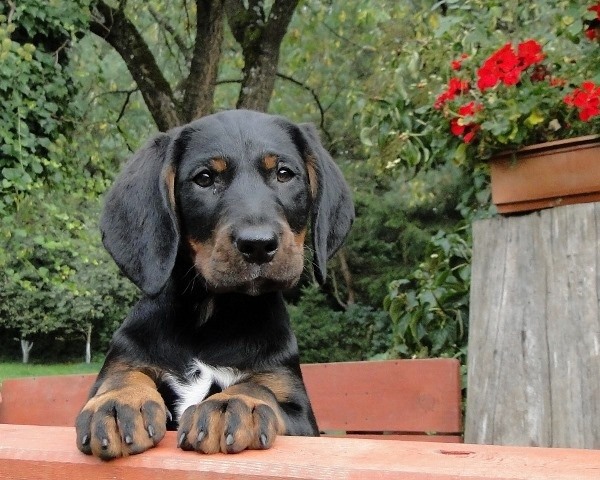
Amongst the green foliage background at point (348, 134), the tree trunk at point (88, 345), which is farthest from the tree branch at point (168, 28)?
the tree trunk at point (88, 345)

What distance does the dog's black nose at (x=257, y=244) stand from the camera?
2.22 metres

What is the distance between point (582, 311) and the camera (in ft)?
8.71

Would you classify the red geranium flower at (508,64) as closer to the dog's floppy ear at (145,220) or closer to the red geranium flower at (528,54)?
the red geranium flower at (528,54)

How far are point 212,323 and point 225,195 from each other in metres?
0.40

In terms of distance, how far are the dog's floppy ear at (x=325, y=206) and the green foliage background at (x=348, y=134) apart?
2.88 ft

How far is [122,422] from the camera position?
1594 mm

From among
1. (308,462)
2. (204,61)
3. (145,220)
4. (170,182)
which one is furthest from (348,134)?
(308,462)

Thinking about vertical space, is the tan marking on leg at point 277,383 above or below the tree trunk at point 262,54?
below

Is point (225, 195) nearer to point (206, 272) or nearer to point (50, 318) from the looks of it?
point (206, 272)

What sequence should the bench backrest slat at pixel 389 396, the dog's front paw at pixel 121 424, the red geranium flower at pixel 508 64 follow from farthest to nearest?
the red geranium flower at pixel 508 64 → the bench backrest slat at pixel 389 396 → the dog's front paw at pixel 121 424

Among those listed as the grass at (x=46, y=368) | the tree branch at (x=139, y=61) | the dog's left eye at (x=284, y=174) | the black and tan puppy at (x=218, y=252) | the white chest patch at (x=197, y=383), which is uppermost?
the tree branch at (x=139, y=61)

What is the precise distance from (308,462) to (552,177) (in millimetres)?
2014

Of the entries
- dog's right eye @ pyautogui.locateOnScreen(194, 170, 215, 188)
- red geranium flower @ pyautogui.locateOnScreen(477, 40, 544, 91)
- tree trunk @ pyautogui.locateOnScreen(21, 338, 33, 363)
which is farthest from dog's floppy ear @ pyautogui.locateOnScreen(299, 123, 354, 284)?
tree trunk @ pyautogui.locateOnScreen(21, 338, 33, 363)

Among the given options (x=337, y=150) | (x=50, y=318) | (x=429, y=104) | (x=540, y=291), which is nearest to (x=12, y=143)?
(x=429, y=104)
